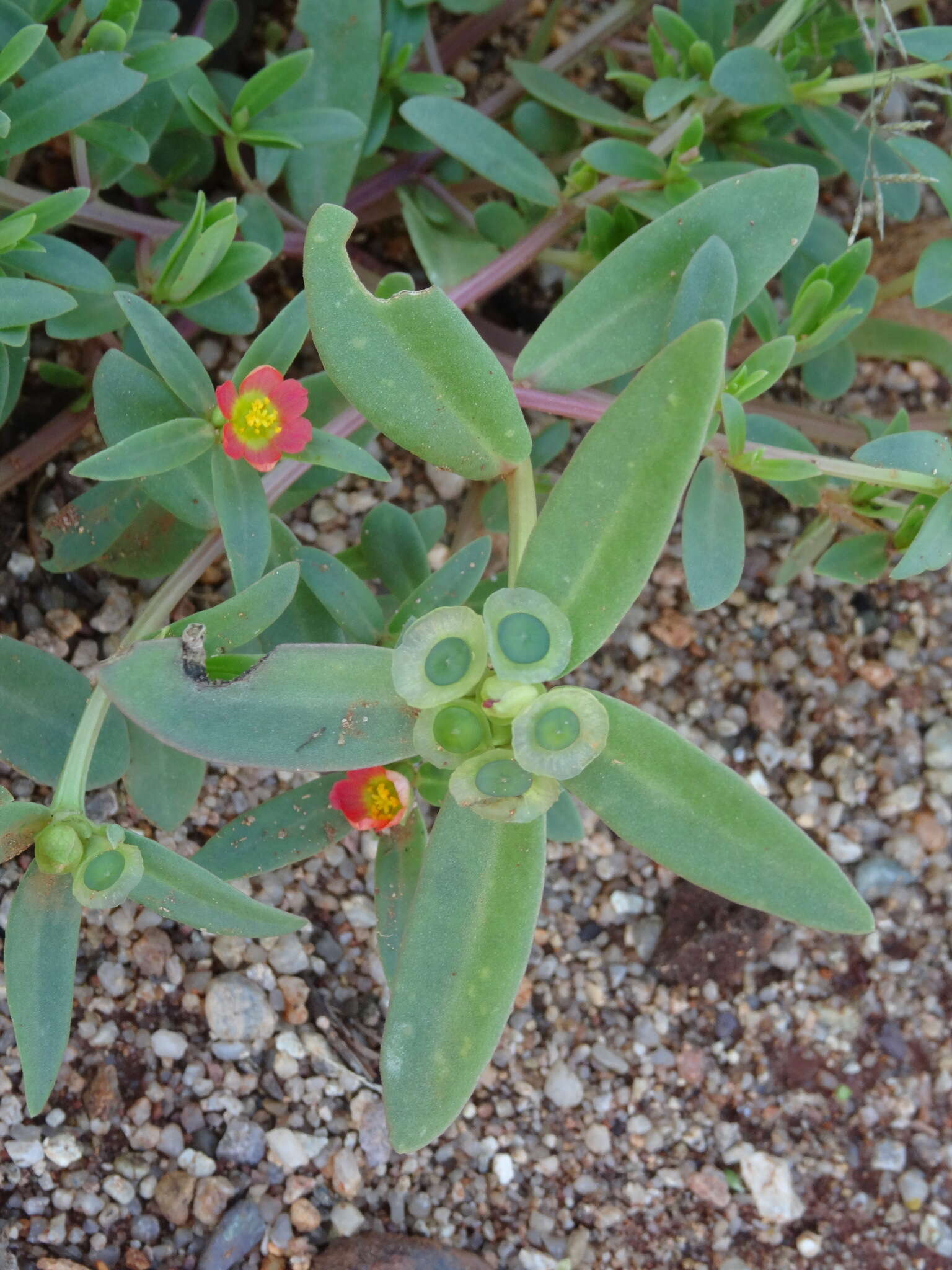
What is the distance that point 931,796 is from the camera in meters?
2.38

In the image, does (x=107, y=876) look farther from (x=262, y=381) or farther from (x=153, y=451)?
(x=262, y=381)

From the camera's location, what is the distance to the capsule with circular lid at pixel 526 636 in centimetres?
120

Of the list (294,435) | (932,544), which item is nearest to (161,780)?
(294,435)

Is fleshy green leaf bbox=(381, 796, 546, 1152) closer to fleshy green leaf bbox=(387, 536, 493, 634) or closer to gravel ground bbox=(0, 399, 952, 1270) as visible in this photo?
fleshy green leaf bbox=(387, 536, 493, 634)

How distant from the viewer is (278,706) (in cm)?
125

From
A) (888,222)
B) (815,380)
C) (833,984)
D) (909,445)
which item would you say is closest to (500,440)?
(909,445)

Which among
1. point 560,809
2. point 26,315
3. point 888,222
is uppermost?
point 26,315

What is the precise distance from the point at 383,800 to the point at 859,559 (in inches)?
34.5

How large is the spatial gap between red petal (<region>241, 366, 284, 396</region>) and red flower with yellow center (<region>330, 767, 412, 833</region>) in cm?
51

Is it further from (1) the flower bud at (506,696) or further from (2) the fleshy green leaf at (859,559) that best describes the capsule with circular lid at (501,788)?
(2) the fleshy green leaf at (859,559)

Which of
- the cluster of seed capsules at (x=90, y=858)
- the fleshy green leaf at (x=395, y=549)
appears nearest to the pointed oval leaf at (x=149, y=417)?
the fleshy green leaf at (x=395, y=549)

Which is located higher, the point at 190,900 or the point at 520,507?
the point at 520,507

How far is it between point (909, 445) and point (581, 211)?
29.4 inches

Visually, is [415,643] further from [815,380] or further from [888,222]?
[888,222]
